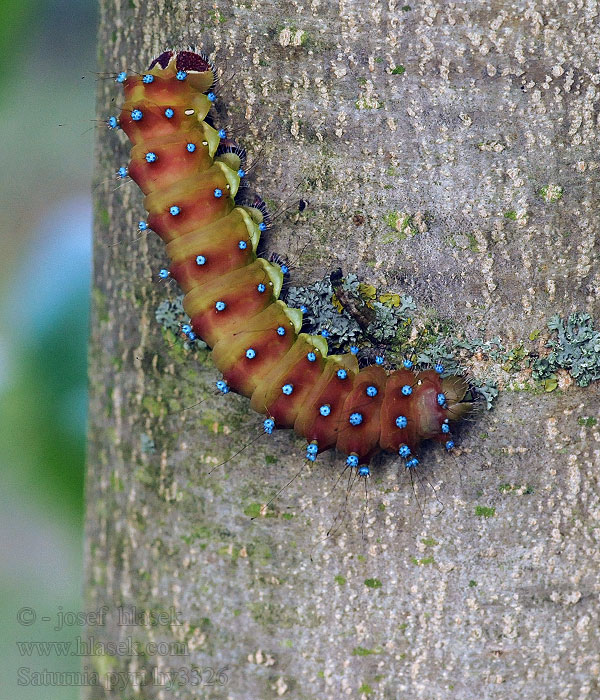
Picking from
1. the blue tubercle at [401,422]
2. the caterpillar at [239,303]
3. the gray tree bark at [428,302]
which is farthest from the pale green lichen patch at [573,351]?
the blue tubercle at [401,422]

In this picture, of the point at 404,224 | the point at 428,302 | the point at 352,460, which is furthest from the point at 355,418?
the point at 404,224

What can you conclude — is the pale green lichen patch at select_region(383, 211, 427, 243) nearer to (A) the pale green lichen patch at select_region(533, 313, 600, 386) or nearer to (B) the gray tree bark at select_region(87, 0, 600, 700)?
(B) the gray tree bark at select_region(87, 0, 600, 700)

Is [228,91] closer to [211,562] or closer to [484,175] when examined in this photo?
[484,175]

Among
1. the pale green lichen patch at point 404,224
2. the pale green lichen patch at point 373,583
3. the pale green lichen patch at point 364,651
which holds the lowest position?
the pale green lichen patch at point 364,651

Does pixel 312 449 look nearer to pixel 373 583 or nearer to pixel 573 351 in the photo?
pixel 373 583

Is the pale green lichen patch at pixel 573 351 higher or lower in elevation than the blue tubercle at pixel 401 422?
higher

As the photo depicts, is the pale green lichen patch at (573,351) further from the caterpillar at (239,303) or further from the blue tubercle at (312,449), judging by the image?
the blue tubercle at (312,449)

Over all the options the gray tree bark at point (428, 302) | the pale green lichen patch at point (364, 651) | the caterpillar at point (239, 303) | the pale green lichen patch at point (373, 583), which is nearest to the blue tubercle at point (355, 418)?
the caterpillar at point (239, 303)
